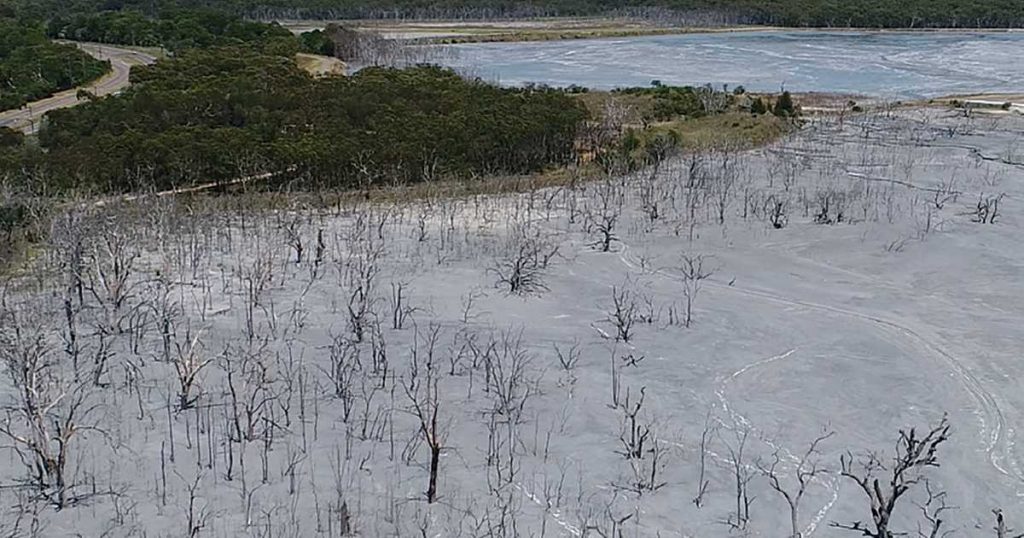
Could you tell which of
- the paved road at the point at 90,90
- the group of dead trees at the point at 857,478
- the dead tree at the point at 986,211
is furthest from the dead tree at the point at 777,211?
the paved road at the point at 90,90

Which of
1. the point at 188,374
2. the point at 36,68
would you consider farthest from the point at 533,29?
the point at 188,374

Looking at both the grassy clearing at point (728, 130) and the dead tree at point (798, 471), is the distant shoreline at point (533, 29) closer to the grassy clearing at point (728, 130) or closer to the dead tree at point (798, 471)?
the grassy clearing at point (728, 130)

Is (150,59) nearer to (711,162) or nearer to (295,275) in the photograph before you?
(711,162)

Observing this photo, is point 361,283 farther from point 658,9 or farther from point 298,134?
point 658,9

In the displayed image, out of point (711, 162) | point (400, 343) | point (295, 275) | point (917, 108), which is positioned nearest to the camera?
point (400, 343)

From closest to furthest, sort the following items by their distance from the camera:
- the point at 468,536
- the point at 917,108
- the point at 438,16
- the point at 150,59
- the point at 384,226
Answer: the point at 468,536 → the point at 384,226 → the point at 917,108 → the point at 150,59 → the point at 438,16

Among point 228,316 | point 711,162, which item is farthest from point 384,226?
point 711,162
